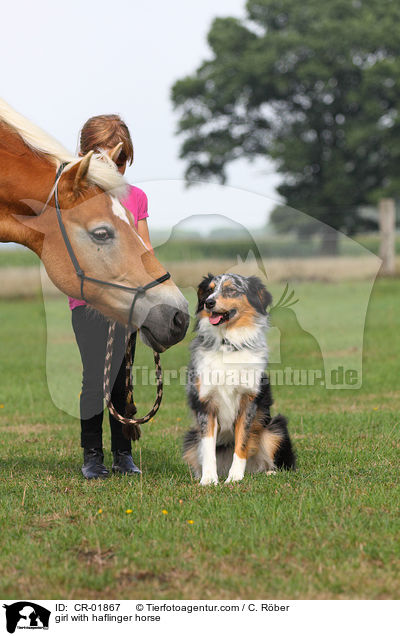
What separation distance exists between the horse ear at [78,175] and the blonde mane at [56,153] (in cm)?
6

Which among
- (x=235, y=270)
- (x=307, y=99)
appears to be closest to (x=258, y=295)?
(x=235, y=270)

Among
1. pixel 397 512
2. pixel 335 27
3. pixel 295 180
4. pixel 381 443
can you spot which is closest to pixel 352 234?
pixel 295 180

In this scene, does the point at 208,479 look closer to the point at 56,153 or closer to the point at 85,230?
the point at 85,230

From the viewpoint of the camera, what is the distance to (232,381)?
533 cm

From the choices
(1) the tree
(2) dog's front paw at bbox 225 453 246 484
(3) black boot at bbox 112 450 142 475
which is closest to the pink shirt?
(3) black boot at bbox 112 450 142 475

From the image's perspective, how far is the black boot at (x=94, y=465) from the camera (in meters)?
5.52

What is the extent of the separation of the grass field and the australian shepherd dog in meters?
0.21

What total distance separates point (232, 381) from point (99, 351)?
1.08 meters
